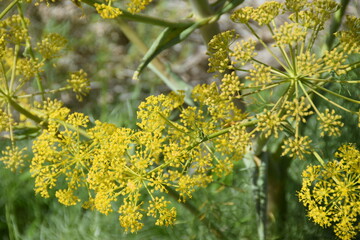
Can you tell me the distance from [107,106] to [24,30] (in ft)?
3.71

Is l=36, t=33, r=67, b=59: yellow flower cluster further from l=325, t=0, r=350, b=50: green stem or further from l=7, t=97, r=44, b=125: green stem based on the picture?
l=325, t=0, r=350, b=50: green stem

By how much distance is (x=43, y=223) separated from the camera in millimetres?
1878

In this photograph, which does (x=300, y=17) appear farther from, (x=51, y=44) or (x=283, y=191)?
(x=283, y=191)

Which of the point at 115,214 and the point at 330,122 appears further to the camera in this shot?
the point at 115,214

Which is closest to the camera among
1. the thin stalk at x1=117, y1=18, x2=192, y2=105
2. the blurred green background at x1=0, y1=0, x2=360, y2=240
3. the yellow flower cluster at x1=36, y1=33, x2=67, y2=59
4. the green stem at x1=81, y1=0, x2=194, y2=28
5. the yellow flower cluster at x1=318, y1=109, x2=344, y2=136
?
the yellow flower cluster at x1=318, y1=109, x2=344, y2=136

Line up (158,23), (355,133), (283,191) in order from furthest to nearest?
(283,191) → (355,133) → (158,23)

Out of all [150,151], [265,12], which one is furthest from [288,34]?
[150,151]

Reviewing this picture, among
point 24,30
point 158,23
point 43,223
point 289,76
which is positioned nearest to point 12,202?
point 43,223

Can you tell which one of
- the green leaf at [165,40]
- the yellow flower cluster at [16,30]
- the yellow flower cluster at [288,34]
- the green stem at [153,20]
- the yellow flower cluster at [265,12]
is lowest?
the yellow flower cluster at [288,34]

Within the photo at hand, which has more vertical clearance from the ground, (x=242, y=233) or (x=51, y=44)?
(x=51, y=44)

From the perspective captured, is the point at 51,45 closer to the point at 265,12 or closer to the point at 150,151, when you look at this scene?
the point at 150,151

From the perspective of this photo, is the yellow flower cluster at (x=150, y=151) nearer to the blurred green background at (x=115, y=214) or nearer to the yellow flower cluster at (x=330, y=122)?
the yellow flower cluster at (x=330, y=122)

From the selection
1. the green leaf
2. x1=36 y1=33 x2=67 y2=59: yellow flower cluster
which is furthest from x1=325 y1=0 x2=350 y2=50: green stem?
x1=36 y1=33 x2=67 y2=59: yellow flower cluster

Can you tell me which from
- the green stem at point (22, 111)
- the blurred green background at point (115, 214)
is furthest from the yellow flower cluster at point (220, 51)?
the blurred green background at point (115, 214)
